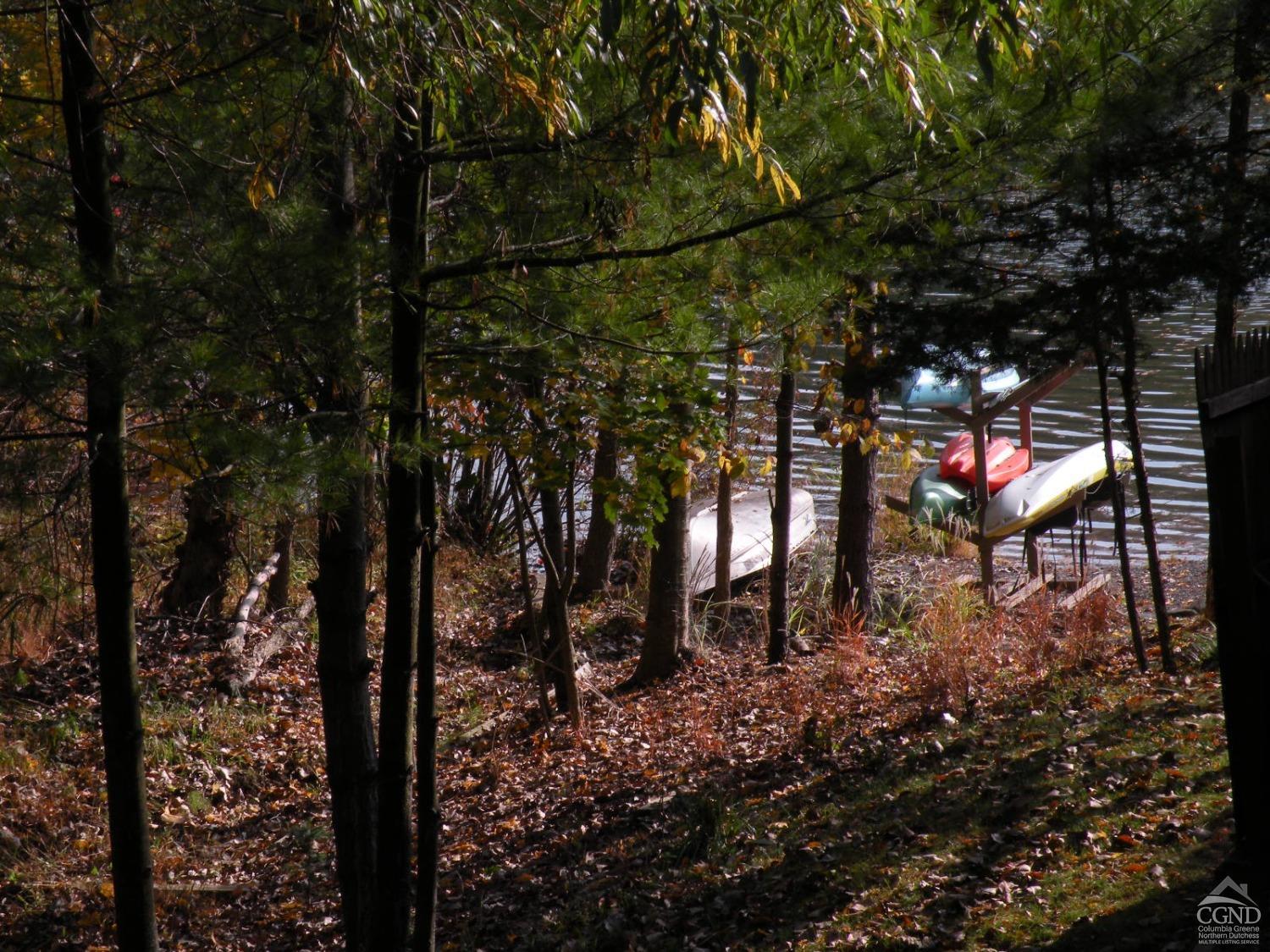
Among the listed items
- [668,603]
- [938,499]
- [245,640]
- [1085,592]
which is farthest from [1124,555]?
[938,499]

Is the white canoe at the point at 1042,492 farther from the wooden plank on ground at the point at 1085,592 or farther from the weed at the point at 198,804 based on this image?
the weed at the point at 198,804

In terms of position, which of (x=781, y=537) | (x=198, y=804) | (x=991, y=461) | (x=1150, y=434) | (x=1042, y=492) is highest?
(x=1150, y=434)

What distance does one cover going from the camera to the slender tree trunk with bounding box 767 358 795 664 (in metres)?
10.2

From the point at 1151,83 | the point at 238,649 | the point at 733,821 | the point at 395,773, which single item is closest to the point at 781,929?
the point at 733,821

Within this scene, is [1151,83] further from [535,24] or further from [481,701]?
[481,701]

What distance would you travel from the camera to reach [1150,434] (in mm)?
18156

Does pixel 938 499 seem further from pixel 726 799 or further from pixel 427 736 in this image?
pixel 427 736

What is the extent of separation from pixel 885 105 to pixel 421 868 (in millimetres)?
3755

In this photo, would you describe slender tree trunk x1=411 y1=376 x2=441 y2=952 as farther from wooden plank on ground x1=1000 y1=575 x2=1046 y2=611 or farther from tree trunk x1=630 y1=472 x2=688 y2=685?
wooden plank on ground x1=1000 y1=575 x2=1046 y2=611

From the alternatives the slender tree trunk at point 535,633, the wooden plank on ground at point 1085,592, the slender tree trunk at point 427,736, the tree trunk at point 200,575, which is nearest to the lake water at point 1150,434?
the wooden plank on ground at point 1085,592

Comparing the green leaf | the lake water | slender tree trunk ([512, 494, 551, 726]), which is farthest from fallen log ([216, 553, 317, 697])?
the green leaf

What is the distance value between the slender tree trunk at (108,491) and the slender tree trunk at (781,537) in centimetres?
653

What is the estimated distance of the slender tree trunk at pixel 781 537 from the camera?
10203 millimetres

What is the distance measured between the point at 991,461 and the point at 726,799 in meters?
9.34
